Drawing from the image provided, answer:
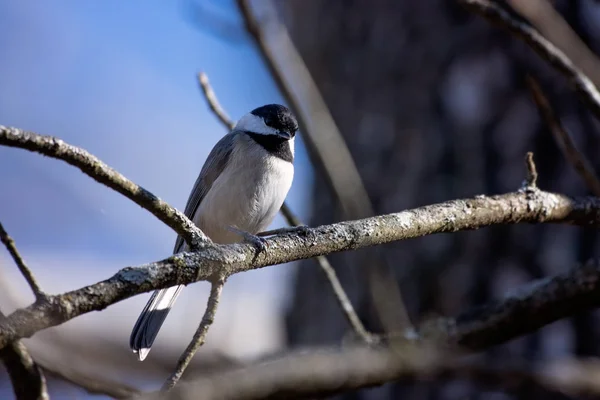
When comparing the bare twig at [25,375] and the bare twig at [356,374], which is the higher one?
the bare twig at [25,375]

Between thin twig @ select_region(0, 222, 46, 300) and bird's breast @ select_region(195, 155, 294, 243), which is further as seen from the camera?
bird's breast @ select_region(195, 155, 294, 243)

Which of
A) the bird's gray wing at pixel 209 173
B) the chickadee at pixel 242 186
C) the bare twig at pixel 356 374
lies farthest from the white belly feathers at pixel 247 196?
the bare twig at pixel 356 374

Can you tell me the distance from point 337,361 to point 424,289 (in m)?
2.19

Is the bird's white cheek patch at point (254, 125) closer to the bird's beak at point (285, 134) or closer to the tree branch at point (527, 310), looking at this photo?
the bird's beak at point (285, 134)

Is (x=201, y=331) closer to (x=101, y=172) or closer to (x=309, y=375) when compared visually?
(x=309, y=375)

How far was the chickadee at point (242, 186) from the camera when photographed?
3047 mm

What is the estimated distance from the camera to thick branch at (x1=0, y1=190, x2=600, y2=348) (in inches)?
48.9

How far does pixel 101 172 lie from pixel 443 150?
2725 millimetres

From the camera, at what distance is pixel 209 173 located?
132 inches

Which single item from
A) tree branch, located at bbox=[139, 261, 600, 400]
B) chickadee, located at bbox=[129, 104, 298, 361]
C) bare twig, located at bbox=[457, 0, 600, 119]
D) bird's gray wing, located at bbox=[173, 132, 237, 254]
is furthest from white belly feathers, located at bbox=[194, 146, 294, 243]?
bare twig, located at bbox=[457, 0, 600, 119]

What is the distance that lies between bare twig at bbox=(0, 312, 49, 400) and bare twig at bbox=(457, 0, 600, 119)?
180 cm

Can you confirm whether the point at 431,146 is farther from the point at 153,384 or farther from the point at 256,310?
the point at 256,310

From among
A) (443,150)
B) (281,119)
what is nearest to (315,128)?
(281,119)

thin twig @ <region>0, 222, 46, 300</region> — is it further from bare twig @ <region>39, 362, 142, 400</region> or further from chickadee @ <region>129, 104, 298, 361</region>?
chickadee @ <region>129, 104, 298, 361</region>
